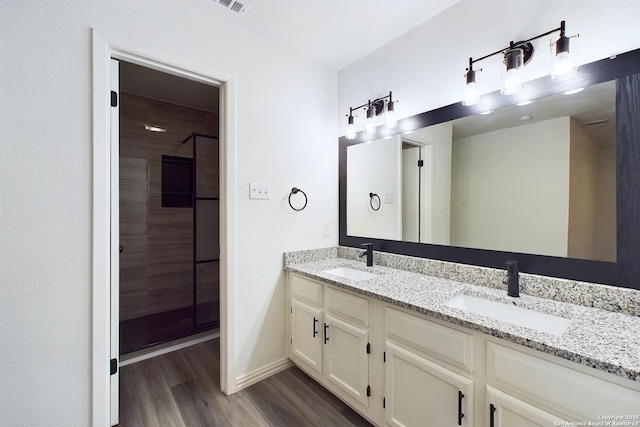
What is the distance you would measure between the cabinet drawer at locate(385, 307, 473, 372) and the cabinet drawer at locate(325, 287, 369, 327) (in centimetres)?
16

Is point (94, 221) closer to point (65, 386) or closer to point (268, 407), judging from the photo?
point (65, 386)

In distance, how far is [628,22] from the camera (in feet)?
3.84

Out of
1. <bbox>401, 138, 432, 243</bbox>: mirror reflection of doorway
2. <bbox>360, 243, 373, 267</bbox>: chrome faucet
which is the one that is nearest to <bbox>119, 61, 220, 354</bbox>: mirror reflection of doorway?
<bbox>360, 243, 373, 267</bbox>: chrome faucet

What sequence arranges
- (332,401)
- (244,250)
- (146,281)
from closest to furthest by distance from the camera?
(332,401)
(244,250)
(146,281)

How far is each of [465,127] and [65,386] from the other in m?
2.57

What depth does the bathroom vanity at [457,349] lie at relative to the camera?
2.84 feet

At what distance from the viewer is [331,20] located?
5.94ft

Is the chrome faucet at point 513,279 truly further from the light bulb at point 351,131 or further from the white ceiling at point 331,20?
the white ceiling at point 331,20

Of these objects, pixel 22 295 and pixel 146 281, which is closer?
pixel 22 295

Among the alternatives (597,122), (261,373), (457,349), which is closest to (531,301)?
(457,349)

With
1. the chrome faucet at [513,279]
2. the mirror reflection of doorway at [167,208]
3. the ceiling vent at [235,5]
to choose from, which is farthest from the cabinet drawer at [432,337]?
the mirror reflection of doorway at [167,208]

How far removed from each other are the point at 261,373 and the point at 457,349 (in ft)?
4.77

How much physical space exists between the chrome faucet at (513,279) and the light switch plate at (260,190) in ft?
5.05

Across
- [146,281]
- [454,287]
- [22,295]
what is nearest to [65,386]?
[22,295]
